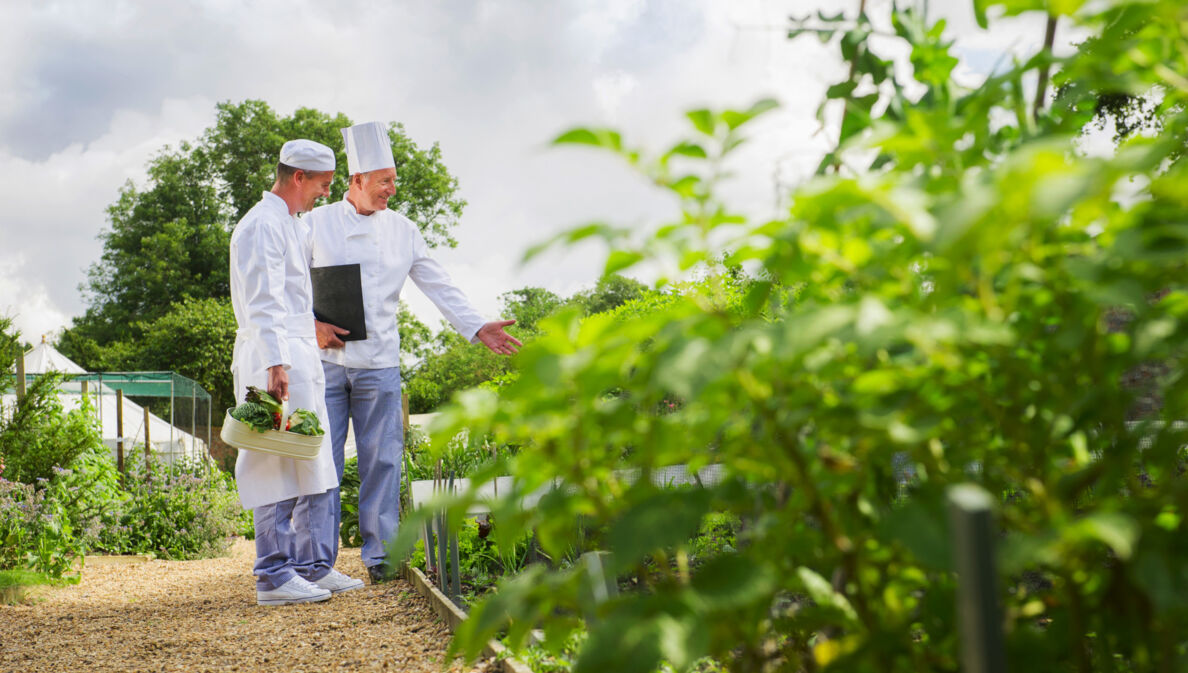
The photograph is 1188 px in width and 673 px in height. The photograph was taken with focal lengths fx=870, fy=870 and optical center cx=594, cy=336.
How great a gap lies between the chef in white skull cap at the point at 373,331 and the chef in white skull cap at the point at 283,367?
268 mm

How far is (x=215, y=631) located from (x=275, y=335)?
1.20m

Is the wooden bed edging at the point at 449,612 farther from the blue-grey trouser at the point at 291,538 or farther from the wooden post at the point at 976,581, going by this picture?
the wooden post at the point at 976,581

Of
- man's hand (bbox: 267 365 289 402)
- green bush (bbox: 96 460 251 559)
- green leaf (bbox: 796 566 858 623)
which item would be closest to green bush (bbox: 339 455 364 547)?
green bush (bbox: 96 460 251 559)

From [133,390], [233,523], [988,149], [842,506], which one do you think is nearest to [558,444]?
[842,506]

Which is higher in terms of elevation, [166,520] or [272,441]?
[272,441]

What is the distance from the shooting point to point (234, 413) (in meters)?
3.52

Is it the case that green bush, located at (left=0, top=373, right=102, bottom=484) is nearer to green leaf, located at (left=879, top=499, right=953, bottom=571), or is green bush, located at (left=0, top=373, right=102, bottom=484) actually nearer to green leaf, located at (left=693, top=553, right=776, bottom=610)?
green leaf, located at (left=693, top=553, right=776, bottom=610)

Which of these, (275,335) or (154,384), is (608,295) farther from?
(275,335)

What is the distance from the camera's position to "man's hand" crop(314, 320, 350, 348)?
4.32 meters

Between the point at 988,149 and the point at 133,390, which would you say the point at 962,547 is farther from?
the point at 133,390

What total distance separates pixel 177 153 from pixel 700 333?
29.9 metres

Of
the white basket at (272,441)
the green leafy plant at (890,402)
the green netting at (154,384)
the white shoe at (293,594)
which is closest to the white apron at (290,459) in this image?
the white basket at (272,441)

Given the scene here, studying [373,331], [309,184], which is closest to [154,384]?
[373,331]

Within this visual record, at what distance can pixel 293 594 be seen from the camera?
373 centimetres
